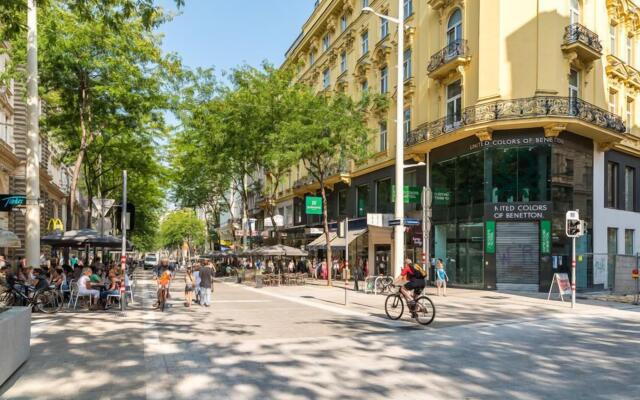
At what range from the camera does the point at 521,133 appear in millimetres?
23188

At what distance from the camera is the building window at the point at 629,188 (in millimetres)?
28328

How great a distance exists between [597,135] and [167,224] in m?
82.7

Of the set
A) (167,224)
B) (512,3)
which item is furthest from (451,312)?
(167,224)

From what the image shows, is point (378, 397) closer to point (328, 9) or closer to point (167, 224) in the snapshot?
point (328, 9)

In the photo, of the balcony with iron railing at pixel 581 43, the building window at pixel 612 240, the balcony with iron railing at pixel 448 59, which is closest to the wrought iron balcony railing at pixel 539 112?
the balcony with iron railing at pixel 581 43

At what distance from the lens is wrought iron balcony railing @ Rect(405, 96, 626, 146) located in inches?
888

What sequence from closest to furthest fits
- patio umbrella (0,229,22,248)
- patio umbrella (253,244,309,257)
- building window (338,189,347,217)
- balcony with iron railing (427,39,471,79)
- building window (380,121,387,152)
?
patio umbrella (0,229,22,248)
balcony with iron railing (427,39,471,79)
patio umbrella (253,244,309,257)
building window (380,121,387,152)
building window (338,189,347,217)

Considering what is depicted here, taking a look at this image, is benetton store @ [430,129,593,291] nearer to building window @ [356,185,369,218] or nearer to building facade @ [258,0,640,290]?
building facade @ [258,0,640,290]

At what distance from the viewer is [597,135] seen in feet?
80.3

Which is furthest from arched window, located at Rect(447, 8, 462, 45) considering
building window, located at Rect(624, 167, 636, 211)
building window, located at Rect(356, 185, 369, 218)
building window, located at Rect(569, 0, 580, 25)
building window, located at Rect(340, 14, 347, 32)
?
building window, located at Rect(340, 14, 347, 32)

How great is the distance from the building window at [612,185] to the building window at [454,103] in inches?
334

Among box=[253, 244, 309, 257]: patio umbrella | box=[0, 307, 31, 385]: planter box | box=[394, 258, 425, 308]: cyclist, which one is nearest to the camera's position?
box=[0, 307, 31, 385]: planter box

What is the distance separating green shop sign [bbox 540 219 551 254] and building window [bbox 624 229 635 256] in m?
8.28

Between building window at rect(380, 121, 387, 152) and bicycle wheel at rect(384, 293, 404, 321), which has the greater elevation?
building window at rect(380, 121, 387, 152)
